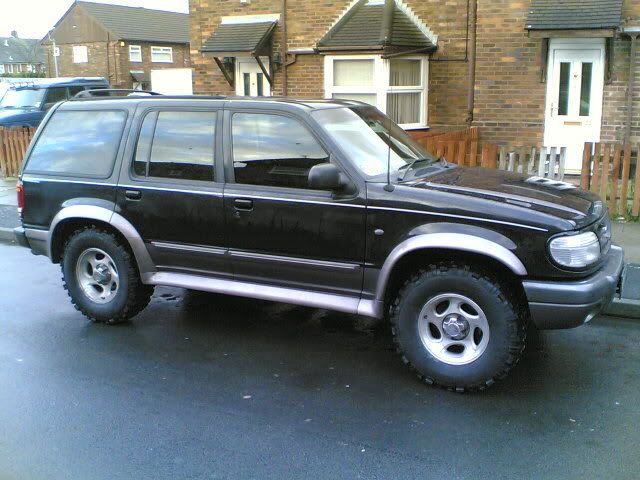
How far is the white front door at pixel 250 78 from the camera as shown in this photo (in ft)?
51.2

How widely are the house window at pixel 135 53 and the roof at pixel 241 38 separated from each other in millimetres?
29303

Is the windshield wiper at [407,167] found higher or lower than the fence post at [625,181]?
higher

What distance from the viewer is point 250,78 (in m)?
15.8

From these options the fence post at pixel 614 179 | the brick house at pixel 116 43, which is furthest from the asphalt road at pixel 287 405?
the brick house at pixel 116 43

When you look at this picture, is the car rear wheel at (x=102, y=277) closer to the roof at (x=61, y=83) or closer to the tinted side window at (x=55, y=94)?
the tinted side window at (x=55, y=94)

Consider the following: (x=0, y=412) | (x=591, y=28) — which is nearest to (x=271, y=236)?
(x=0, y=412)

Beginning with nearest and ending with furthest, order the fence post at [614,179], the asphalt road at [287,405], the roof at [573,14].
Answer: the asphalt road at [287,405]
the fence post at [614,179]
the roof at [573,14]

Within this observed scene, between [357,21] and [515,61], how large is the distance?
11.1 feet

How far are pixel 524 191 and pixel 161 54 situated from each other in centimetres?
4248

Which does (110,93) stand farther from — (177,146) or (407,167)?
(407,167)

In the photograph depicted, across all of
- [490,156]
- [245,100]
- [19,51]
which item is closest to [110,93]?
[245,100]

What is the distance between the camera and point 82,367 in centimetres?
486

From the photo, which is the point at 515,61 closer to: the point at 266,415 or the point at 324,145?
the point at 324,145

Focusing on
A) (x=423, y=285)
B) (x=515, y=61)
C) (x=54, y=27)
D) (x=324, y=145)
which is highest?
(x=54, y=27)
